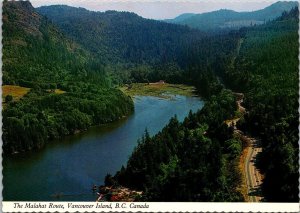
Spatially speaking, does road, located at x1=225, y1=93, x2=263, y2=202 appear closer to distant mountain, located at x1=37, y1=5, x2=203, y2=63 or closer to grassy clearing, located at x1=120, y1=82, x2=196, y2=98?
grassy clearing, located at x1=120, y1=82, x2=196, y2=98

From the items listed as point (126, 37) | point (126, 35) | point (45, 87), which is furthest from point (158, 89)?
point (126, 35)

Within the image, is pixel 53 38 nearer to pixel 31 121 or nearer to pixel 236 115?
pixel 31 121


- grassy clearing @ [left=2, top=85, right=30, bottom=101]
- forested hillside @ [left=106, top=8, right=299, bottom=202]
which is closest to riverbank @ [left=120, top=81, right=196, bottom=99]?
forested hillside @ [left=106, top=8, right=299, bottom=202]

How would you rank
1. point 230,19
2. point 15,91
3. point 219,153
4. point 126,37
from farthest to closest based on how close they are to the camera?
1. point 126,37
2. point 230,19
3. point 15,91
4. point 219,153

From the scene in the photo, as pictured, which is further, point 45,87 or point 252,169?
point 45,87

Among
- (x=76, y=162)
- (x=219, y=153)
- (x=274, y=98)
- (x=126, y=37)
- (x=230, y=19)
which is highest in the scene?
(x=230, y=19)

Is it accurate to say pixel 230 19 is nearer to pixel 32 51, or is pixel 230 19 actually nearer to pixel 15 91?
pixel 32 51

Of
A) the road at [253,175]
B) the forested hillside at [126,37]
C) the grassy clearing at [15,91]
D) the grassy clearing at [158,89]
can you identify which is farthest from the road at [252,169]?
the forested hillside at [126,37]
